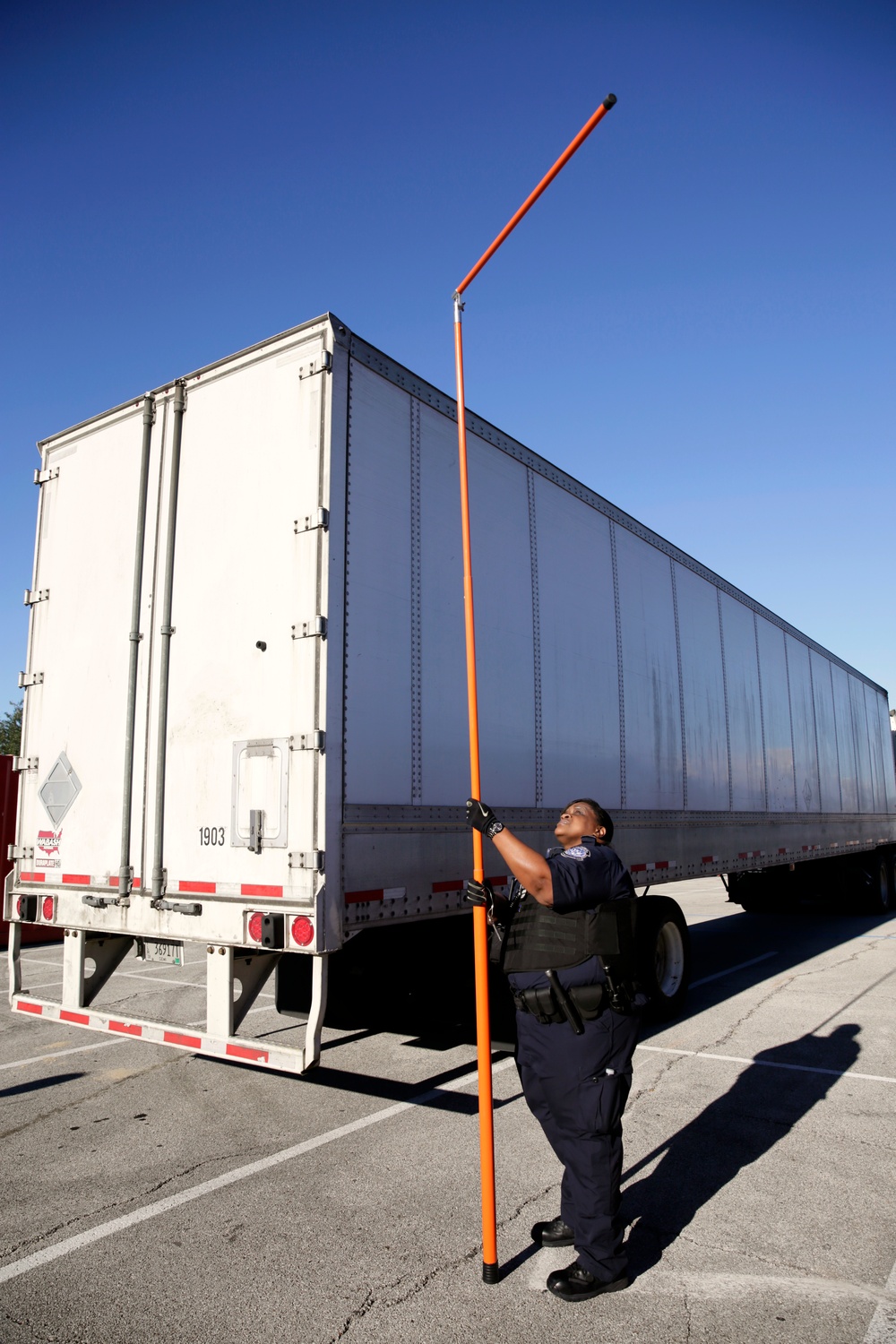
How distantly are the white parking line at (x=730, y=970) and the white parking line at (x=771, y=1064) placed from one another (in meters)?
2.70

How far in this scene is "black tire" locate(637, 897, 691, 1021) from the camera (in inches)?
277

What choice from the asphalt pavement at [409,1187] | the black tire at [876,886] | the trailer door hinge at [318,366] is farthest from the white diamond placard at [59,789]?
the black tire at [876,886]

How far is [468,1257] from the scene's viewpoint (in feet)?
11.3

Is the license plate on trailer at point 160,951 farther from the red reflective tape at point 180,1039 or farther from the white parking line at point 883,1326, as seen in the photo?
the white parking line at point 883,1326

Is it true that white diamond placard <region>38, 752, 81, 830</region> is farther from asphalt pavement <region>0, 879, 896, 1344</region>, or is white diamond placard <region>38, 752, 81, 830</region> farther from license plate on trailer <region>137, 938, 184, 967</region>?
asphalt pavement <region>0, 879, 896, 1344</region>

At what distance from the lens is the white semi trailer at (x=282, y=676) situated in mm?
4652

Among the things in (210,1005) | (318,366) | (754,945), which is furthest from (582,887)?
(754,945)

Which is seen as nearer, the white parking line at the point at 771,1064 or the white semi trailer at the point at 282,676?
the white semi trailer at the point at 282,676

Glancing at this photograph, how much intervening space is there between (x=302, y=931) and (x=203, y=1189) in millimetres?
1220

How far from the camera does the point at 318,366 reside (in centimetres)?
492

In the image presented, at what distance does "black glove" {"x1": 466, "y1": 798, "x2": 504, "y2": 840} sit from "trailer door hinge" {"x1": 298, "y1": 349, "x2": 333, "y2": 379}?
2.73 m

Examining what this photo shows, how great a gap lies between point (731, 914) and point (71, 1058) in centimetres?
1332

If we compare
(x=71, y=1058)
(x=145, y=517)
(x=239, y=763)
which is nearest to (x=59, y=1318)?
(x=239, y=763)

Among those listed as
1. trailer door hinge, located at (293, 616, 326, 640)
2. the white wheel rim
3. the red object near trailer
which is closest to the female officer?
trailer door hinge, located at (293, 616, 326, 640)
